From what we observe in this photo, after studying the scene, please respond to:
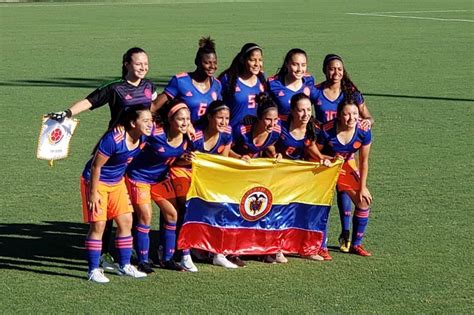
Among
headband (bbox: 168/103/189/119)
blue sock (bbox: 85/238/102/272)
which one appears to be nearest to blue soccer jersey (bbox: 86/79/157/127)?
headband (bbox: 168/103/189/119)

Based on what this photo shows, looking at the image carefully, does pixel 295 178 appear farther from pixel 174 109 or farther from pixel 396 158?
pixel 396 158

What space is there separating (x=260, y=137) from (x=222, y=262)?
1038mm

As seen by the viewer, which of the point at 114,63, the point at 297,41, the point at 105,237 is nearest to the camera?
the point at 105,237

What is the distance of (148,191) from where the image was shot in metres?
8.36

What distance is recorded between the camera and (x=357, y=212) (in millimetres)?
8969

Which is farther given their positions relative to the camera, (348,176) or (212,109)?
(348,176)

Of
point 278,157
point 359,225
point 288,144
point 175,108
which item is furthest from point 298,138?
point 175,108

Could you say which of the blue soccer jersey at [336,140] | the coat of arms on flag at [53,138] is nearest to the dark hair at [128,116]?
the coat of arms on flag at [53,138]

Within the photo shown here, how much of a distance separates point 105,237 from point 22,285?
94 centimetres

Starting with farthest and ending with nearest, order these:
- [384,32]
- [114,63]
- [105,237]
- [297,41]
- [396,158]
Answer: [384,32] → [297,41] → [114,63] → [396,158] → [105,237]

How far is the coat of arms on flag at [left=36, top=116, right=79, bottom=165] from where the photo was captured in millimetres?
8070

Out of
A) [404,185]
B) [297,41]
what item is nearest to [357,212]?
[404,185]

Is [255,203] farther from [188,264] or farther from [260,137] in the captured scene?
[188,264]

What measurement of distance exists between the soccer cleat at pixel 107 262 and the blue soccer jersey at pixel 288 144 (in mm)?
1597
